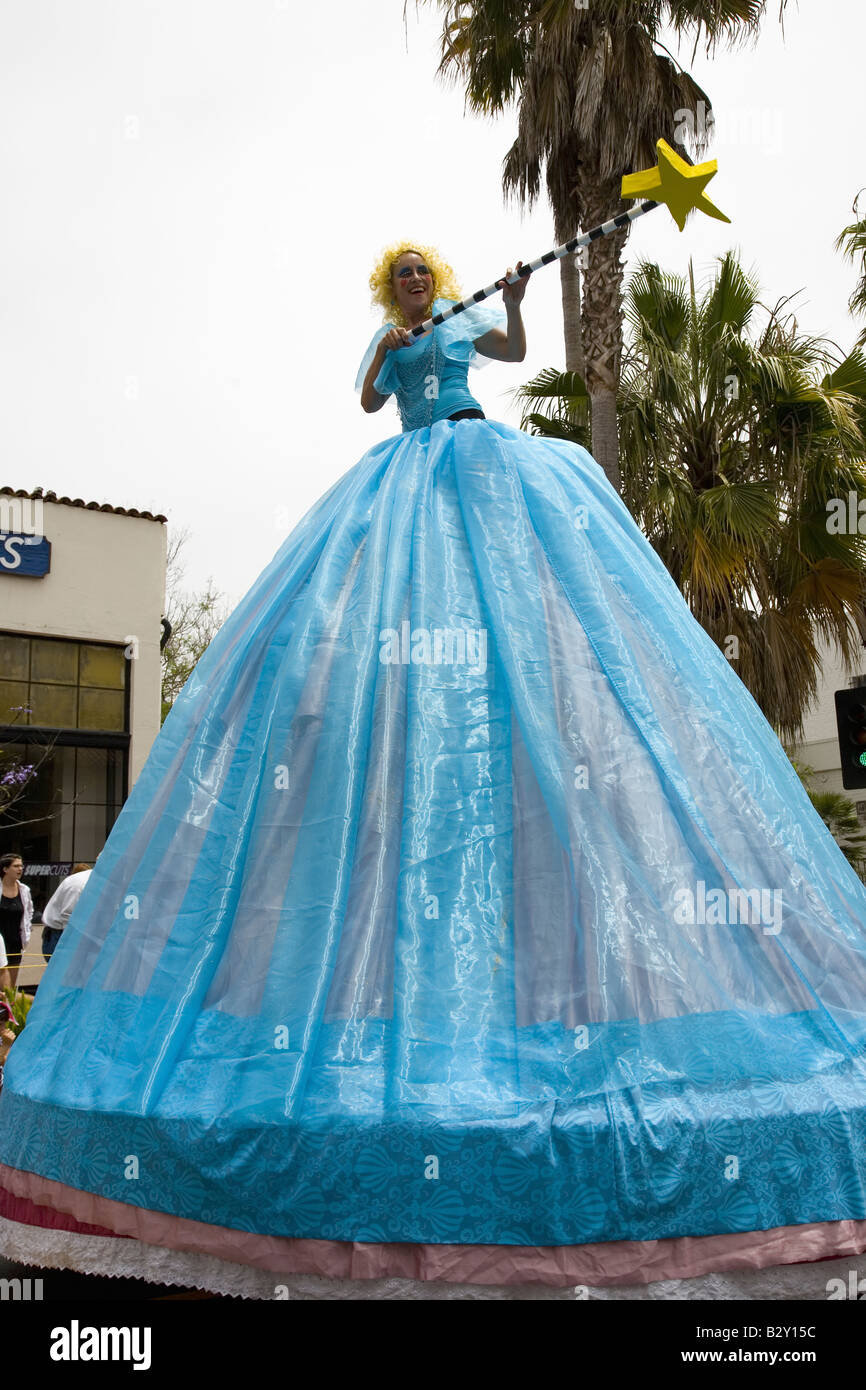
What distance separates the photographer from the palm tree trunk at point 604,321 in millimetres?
9602

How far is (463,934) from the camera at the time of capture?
2.67 metres

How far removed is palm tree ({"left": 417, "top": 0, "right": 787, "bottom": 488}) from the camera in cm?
945

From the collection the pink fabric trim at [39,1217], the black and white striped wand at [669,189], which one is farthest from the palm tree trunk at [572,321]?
the pink fabric trim at [39,1217]

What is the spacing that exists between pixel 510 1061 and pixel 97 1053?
1041 mm

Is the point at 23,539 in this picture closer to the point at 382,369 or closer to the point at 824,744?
the point at 382,369

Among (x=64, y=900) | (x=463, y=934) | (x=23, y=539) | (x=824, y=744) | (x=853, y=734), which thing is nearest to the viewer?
(x=463, y=934)

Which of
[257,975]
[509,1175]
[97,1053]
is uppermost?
[257,975]

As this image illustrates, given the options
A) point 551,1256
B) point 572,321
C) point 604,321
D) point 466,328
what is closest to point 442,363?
point 466,328

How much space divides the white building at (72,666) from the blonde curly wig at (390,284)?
9.75 metres

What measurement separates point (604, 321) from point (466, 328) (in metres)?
6.02

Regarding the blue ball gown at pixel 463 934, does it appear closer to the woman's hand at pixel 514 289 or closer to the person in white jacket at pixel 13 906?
the woman's hand at pixel 514 289

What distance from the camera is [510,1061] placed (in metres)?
2.46
